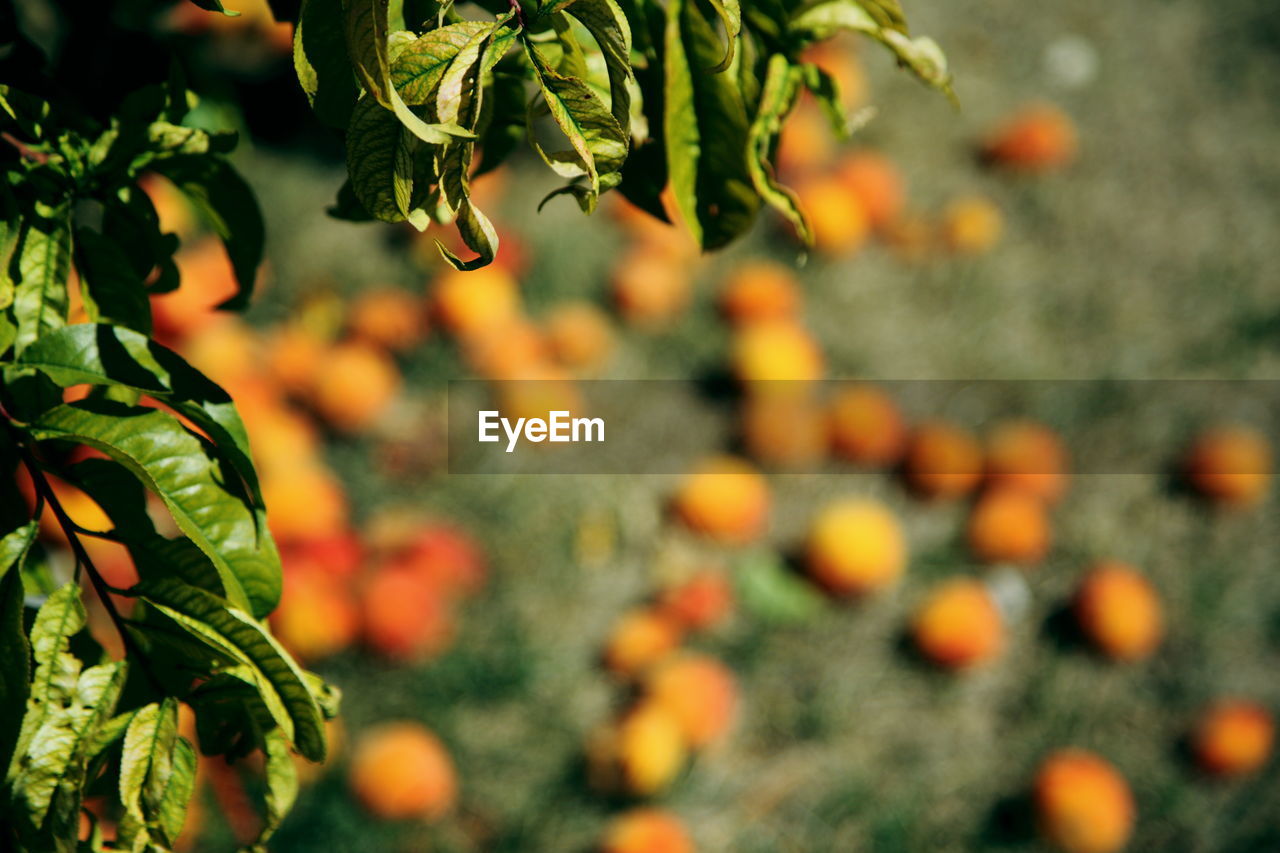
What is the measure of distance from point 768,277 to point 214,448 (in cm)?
189

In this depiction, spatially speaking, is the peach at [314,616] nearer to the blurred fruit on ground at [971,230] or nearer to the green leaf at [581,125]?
the green leaf at [581,125]

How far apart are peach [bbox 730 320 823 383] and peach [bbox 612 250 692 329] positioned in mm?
211

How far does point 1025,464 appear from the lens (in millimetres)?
2227

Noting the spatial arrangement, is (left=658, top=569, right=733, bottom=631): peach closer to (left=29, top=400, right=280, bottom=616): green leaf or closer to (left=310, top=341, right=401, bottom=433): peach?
(left=310, top=341, right=401, bottom=433): peach

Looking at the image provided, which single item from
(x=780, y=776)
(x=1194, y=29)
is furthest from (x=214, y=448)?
(x=1194, y=29)

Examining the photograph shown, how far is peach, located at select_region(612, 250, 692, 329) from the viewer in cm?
250

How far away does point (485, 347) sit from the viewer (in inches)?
95.4

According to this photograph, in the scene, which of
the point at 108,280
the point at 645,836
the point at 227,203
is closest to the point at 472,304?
the point at 645,836

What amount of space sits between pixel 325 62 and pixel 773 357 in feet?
5.80

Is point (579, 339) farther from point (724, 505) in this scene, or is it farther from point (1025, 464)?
point (1025, 464)

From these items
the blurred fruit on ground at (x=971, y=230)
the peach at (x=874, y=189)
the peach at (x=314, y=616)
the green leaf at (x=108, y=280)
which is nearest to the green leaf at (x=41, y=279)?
the green leaf at (x=108, y=280)

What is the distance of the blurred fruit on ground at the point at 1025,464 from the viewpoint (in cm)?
223

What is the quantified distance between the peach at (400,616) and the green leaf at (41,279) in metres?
1.23

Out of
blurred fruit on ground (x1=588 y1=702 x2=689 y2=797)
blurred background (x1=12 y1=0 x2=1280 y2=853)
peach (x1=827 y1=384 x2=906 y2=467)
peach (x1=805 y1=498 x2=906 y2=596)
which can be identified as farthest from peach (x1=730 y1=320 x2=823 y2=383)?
blurred fruit on ground (x1=588 y1=702 x2=689 y2=797)
